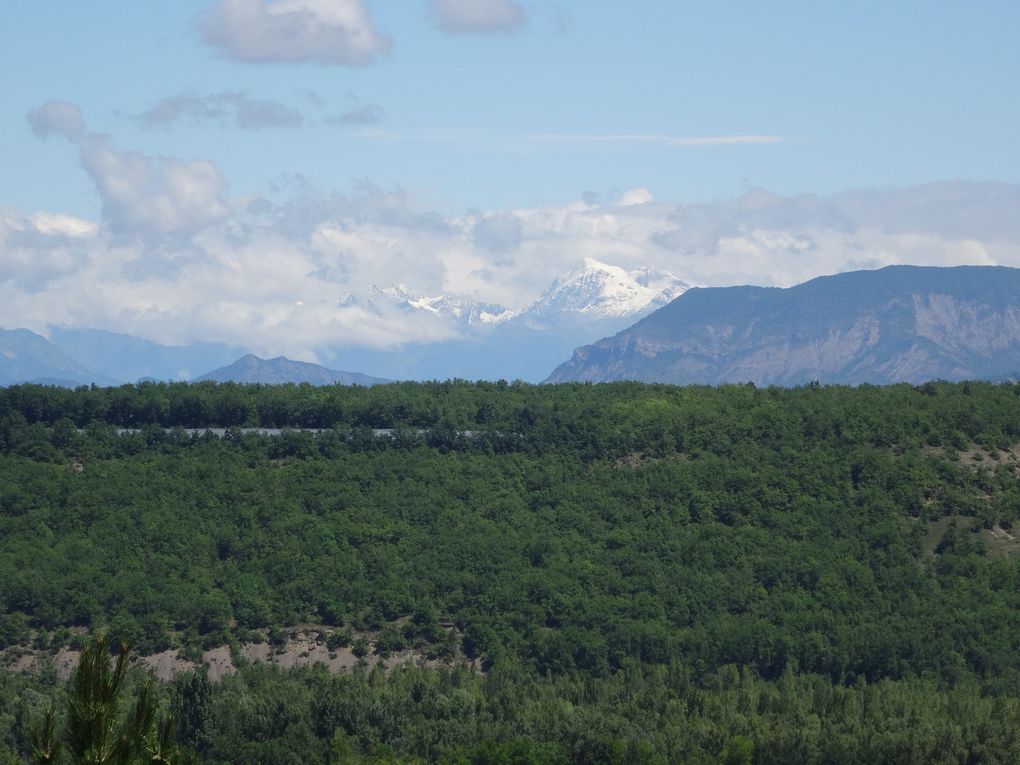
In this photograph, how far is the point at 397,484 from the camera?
615 feet

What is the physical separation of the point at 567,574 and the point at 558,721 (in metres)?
45.3

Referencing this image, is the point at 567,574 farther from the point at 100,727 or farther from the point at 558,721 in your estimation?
the point at 100,727

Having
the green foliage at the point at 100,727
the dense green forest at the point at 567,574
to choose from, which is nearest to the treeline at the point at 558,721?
the dense green forest at the point at 567,574

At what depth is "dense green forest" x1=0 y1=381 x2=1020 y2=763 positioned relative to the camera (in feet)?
408

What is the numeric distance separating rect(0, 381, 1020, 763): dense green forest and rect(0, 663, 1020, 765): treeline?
0.30 m

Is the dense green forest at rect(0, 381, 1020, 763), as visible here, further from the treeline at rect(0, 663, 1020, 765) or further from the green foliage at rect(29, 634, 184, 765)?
the green foliage at rect(29, 634, 184, 765)

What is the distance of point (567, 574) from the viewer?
16875 cm

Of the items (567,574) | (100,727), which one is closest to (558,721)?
(567,574)

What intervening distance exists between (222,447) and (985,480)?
78103 millimetres

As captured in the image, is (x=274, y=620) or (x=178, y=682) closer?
(x=178, y=682)

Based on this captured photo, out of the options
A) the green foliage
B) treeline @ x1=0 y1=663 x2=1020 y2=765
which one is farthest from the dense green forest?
the green foliage

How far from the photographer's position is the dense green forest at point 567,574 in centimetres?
12425

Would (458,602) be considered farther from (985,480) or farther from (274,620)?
(985,480)

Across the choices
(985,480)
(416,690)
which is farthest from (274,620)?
(985,480)
